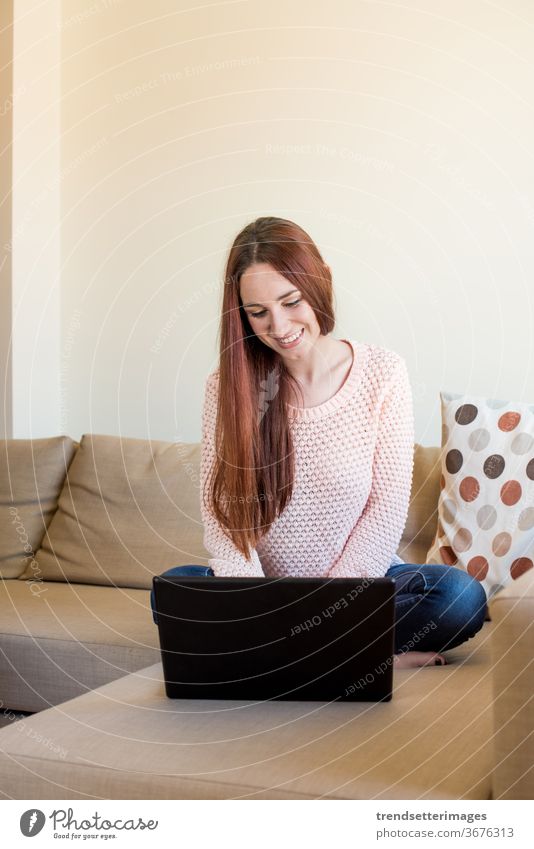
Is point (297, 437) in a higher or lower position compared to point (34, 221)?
lower

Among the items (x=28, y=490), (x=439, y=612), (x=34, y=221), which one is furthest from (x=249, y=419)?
(x=34, y=221)

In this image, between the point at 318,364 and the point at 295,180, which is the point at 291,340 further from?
the point at 295,180

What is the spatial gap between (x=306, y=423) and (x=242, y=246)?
370mm

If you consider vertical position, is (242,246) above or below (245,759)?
above

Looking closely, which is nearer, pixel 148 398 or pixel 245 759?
pixel 245 759

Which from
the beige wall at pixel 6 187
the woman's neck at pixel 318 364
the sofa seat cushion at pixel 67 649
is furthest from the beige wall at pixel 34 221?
the woman's neck at pixel 318 364

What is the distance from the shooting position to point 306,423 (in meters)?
2.01

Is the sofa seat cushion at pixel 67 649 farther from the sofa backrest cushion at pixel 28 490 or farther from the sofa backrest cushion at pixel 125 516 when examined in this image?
the sofa backrest cushion at pixel 28 490

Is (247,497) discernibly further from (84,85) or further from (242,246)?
(84,85)

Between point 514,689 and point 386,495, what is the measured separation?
0.85 metres

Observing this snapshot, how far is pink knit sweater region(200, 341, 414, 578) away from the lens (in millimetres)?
1932

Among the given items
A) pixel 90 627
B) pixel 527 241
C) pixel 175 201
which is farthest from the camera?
pixel 175 201

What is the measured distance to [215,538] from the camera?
1.96m

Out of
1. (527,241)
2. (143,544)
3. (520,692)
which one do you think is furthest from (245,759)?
(527,241)
